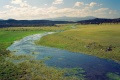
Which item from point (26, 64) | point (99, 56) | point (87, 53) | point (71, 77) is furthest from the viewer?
point (87, 53)

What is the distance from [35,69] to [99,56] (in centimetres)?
1570

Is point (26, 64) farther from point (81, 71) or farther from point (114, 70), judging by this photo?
point (114, 70)

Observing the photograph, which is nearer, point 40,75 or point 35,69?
point 40,75

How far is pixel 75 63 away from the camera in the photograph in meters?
34.3

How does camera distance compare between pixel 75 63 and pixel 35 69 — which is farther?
pixel 75 63

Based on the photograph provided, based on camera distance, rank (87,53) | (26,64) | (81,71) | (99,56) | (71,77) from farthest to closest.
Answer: (87,53), (99,56), (26,64), (81,71), (71,77)

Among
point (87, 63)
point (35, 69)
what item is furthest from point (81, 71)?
point (35, 69)

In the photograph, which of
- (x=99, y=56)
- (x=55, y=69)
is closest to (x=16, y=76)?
(x=55, y=69)

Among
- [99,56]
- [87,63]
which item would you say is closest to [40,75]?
[87,63]

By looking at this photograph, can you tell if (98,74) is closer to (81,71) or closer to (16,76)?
(81,71)

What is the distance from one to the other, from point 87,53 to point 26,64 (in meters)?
15.7

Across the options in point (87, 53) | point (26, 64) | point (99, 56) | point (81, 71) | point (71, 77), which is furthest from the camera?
point (87, 53)

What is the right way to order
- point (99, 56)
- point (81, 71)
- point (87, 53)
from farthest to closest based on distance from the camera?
point (87, 53) < point (99, 56) < point (81, 71)

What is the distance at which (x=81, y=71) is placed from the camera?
28969mm
